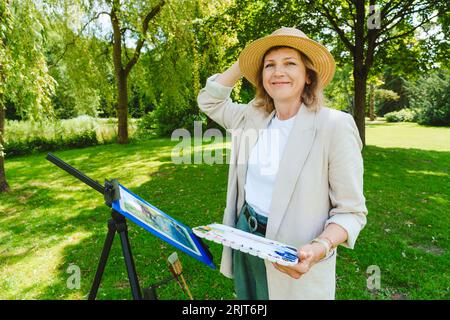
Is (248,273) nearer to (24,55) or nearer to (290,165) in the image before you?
(290,165)

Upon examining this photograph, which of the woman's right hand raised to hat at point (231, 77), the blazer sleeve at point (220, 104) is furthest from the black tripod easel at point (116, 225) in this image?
the woman's right hand raised to hat at point (231, 77)

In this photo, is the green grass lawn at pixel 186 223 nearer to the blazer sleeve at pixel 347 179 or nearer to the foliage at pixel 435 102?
the blazer sleeve at pixel 347 179

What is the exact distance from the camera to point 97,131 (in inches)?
746

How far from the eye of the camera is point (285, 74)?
1.95m

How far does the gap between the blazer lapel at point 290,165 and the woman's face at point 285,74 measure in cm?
17

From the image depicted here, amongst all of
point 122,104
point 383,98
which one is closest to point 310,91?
point 122,104

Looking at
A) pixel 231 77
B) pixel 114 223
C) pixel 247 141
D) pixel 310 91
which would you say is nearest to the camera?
pixel 114 223

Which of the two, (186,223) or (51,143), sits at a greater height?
(51,143)

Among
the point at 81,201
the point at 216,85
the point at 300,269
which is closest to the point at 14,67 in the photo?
the point at 81,201

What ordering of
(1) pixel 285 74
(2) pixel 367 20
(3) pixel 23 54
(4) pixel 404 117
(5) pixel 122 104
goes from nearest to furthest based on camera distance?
1. (1) pixel 285 74
2. (3) pixel 23 54
3. (2) pixel 367 20
4. (5) pixel 122 104
5. (4) pixel 404 117

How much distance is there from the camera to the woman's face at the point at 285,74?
194 centimetres

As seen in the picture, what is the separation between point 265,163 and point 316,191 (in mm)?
377

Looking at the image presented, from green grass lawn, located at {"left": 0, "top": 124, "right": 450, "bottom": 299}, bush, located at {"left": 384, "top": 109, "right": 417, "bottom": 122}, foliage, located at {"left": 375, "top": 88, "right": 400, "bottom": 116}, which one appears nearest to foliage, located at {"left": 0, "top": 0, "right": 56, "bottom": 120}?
green grass lawn, located at {"left": 0, "top": 124, "right": 450, "bottom": 299}
